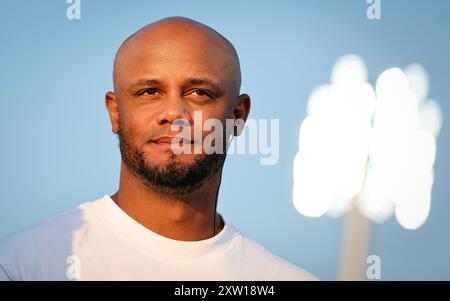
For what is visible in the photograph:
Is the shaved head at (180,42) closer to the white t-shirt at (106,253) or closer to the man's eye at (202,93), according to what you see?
the man's eye at (202,93)

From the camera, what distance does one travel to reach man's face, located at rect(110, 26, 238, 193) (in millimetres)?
3605

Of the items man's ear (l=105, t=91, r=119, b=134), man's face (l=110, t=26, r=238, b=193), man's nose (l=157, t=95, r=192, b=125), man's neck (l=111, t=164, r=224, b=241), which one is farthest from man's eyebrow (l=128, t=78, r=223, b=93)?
man's neck (l=111, t=164, r=224, b=241)

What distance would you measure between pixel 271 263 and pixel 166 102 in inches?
56.5

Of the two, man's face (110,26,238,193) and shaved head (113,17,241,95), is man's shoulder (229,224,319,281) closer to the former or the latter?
man's face (110,26,238,193)

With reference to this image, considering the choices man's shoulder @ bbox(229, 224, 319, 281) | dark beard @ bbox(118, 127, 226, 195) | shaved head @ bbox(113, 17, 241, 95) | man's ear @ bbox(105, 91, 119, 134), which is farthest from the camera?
man's shoulder @ bbox(229, 224, 319, 281)

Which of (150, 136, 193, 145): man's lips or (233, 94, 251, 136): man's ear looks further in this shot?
(233, 94, 251, 136): man's ear

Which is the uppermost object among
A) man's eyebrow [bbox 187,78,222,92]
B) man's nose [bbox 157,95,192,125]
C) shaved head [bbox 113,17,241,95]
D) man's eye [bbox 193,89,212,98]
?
shaved head [bbox 113,17,241,95]

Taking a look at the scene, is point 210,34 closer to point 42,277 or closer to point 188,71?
point 188,71

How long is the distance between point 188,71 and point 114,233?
114cm

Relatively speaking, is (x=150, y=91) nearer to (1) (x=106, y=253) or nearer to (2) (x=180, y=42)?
(2) (x=180, y=42)

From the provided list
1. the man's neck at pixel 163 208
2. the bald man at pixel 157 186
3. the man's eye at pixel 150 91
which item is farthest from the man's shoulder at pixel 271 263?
the man's eye at pixel 150 91

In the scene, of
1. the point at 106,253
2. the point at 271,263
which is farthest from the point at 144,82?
the point at 271,263

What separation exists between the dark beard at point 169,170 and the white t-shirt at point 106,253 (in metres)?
0.31

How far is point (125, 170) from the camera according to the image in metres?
3.88
